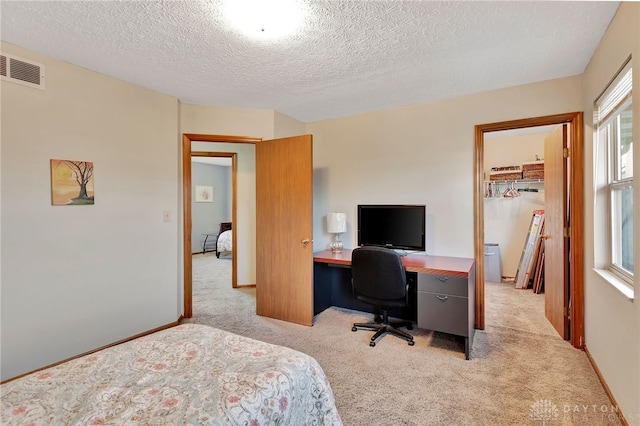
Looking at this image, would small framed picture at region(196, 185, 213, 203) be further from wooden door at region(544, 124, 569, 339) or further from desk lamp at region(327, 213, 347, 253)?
wooden door at region(544, 124, 569, 339)

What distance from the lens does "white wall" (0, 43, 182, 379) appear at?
2115 mm

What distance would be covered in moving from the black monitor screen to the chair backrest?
1.81 feet

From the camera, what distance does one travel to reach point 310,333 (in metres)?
2.93

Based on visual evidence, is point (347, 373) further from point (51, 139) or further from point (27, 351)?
point (51, 139)

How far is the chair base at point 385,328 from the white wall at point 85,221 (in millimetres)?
2017

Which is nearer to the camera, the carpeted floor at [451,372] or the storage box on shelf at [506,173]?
the carpeted floor at [451,372]

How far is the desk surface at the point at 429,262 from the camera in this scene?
2.46 m

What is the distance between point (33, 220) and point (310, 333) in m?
2.45

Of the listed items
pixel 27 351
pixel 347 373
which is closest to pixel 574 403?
pixel 347 373

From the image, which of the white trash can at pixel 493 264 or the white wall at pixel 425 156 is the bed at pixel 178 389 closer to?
the white wall at pixel 425 156

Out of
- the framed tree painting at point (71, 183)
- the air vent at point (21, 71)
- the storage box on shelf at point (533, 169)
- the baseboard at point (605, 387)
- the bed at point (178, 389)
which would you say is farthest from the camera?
the storage box on shelf at point (533, 169)

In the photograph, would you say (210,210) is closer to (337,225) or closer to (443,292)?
(337,225)

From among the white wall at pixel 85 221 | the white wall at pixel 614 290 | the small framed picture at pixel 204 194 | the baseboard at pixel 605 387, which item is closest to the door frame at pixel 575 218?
the white wall at pixel 614 290

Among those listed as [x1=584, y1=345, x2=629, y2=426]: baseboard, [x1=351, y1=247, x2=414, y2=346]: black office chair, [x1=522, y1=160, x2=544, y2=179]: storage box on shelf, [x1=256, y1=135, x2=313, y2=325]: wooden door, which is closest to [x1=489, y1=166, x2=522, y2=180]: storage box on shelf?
[x1=522, y1=160, x2=544, y2=179]: storage box on shelf
